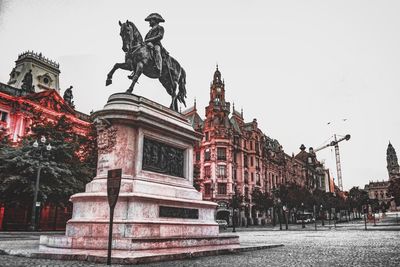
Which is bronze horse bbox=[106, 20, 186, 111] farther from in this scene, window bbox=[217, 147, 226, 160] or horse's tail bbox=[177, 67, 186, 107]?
window bbox=[217, 147, 226, 160]

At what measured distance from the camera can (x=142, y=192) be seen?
37.1ft

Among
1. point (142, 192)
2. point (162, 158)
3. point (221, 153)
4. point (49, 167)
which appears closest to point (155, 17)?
point (162, 158)

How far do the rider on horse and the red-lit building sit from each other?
851 inches

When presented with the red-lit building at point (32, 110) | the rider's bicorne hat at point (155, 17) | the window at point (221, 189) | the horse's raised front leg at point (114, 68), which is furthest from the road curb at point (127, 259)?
the window at point (221, 189)

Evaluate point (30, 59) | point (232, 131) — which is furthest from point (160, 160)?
point (232, 131)

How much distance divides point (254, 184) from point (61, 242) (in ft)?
206

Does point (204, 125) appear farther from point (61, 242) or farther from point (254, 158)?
point (61, 242)

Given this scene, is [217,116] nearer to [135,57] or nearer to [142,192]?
[135,57]

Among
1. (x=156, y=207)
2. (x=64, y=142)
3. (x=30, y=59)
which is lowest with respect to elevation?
(x=156, y=207)

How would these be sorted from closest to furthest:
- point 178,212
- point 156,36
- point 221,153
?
1. point 178,212
2. point 156,36
3. point 221,153

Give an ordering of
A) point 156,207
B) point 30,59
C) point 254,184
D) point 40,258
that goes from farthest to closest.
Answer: point 254,184
point 30,59
point 156,207
point 40,258

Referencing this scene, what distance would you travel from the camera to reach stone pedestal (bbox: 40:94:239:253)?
34.0 ft

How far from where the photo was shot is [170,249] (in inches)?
401

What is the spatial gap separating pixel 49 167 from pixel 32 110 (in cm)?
1697
